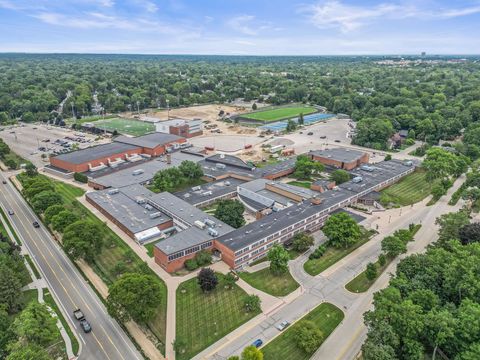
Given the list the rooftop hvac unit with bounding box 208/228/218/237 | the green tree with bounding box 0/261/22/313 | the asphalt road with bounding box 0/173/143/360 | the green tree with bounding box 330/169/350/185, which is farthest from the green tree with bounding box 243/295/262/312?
the green tree with bounding box 330/169/350/185

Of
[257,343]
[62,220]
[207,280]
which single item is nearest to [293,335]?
[257,343]

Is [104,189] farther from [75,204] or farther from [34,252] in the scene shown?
[34,252]

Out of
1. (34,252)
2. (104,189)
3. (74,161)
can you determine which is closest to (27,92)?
(74,161)

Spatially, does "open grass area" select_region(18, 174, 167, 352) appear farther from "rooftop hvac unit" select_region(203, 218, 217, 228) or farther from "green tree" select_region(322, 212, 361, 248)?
"green tree" select_region(322, 212, 361, 248)

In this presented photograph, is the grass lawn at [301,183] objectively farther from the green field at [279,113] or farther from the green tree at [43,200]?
the green field at [279,113]

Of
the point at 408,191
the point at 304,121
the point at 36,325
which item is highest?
the point at 36,325

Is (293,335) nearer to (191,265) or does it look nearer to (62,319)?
(191,265)

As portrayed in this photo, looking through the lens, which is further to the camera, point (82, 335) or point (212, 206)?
point (212, 206)
